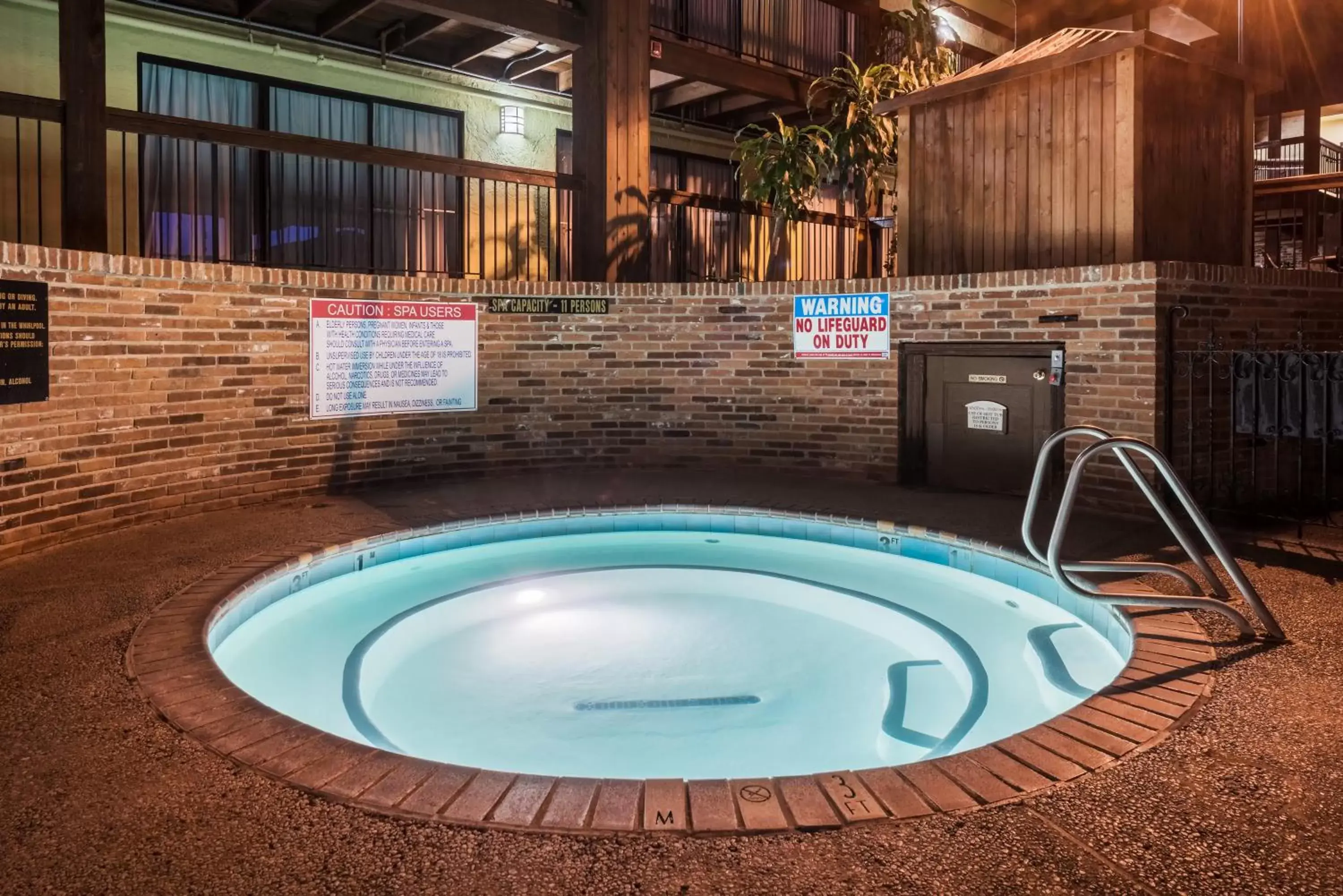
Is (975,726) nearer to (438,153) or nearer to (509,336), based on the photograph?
(509,336)

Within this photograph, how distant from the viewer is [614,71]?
9.10 m

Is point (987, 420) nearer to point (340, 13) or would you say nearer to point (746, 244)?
point (746, 244)

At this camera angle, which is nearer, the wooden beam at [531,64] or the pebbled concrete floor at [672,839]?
the pebbled concrete floor at [672,839]

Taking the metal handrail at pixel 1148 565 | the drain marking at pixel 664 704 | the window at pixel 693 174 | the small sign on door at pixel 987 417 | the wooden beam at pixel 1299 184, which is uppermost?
the window at pixel 693 174

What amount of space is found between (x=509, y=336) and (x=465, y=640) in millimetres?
3872

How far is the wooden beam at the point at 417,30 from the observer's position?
30.6ft

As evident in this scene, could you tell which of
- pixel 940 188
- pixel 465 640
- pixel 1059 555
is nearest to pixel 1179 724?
pixel 1059 555

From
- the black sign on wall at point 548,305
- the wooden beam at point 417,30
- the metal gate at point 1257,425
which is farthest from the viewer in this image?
the wooden beam at point 417,30

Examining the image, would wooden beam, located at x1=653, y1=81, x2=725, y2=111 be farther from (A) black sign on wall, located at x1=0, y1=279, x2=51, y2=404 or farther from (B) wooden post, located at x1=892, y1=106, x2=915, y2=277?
(A) black sign on wall, located at x1=0, y1=279, x2=51, y2=404

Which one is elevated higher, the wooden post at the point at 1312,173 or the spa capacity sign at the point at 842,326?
the wooden post at the point at 1312,173

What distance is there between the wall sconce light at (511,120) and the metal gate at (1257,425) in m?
7.70

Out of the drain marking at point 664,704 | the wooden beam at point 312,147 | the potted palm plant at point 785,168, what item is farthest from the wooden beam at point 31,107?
the potted palm plant at point 785,168

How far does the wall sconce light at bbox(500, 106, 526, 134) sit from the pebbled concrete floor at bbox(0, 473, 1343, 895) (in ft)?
28.8

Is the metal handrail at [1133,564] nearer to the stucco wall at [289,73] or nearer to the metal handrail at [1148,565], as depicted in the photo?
the metal handrail at [1148,565]
